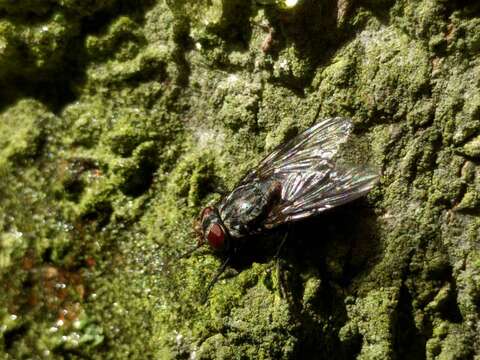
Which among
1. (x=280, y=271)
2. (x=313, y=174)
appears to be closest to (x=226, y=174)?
(x=313, y=174)

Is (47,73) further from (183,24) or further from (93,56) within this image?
(183,24)

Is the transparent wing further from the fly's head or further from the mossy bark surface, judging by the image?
the fly's head

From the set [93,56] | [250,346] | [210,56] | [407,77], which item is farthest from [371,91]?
[93,56]

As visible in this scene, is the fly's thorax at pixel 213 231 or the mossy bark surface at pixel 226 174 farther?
the fly's thorax at pixel 213 231

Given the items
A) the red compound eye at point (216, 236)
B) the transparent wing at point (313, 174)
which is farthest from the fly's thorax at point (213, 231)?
the transparent wing at point (313, 174)

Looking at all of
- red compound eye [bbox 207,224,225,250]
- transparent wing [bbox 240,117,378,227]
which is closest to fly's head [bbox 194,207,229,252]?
red compound eye [bbox 207,224,225,250]

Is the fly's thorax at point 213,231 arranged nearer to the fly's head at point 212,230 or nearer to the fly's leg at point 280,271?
the fly's head at point 212,230
